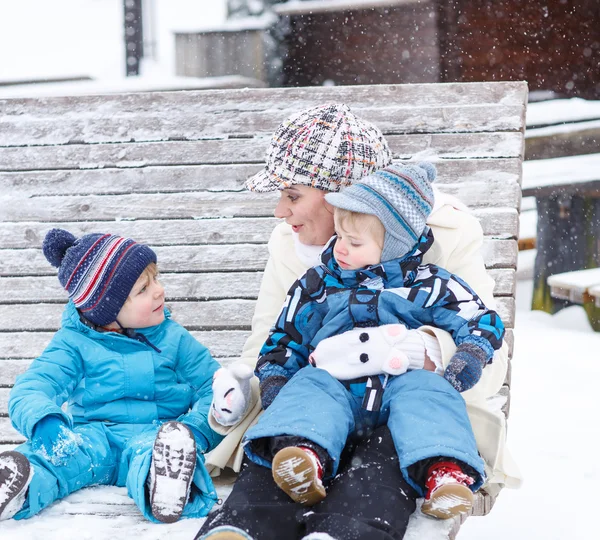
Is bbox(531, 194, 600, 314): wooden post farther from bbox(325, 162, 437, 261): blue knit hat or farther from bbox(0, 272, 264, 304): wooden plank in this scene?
bbox(325, 162, 437, 261): blue knit hat

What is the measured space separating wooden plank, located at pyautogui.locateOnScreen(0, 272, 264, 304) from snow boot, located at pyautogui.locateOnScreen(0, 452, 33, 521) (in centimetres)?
152

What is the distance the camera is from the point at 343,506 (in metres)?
1.87

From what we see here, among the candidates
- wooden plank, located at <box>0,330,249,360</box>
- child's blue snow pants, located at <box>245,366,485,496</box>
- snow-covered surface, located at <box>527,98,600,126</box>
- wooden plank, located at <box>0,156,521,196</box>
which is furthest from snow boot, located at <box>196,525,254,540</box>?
snow-covered surface, located at <box>527,98,600,126</box>

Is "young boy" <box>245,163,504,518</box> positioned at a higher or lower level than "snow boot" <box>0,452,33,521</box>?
higher

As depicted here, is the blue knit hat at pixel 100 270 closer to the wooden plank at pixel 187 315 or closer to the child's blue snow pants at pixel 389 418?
the child's blue snow pants at pixel 389 418

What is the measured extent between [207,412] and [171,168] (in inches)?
60.4

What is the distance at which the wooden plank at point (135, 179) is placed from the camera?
3752mm

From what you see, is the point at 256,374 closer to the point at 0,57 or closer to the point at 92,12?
the point at 0,57

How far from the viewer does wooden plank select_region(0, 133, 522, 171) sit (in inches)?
144

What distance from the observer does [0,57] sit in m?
22.6

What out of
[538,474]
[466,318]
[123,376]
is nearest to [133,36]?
A: [538,474]

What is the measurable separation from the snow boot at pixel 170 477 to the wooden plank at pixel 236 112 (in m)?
1.95

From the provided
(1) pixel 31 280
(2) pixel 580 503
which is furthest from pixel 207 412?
(2) pixel 580 503

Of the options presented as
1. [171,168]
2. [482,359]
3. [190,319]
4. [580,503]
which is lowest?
[580,503]
